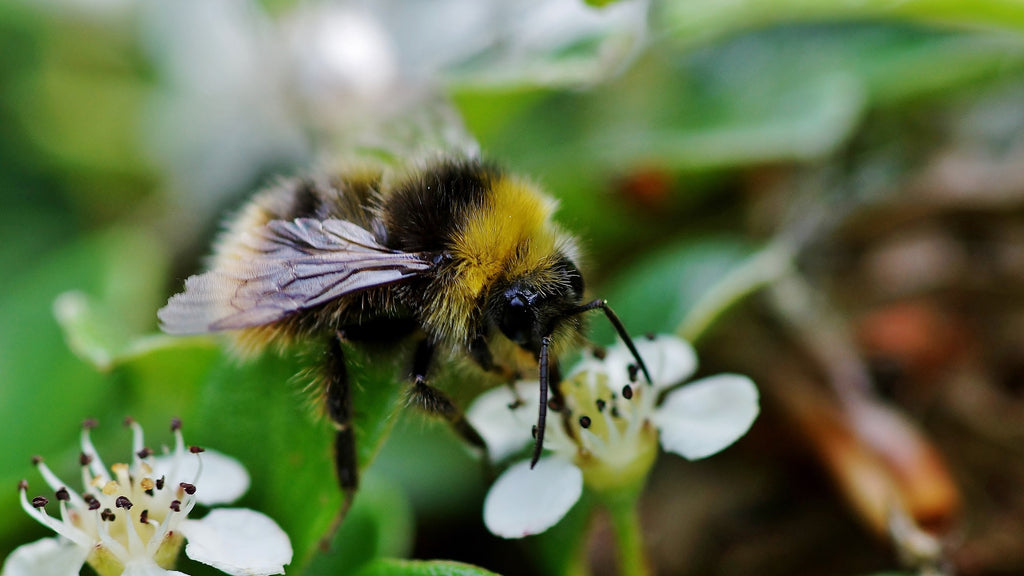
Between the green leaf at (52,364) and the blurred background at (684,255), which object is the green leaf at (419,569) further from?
the green leaf at (52,364)

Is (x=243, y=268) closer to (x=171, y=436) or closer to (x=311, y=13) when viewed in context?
(x=171, y=436)

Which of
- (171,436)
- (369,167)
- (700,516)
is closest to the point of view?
(369,167)

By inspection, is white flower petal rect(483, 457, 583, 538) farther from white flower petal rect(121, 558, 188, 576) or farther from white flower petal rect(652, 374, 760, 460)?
white flower petal rect(121, 558, 188, 576)

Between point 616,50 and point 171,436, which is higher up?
point 616,50

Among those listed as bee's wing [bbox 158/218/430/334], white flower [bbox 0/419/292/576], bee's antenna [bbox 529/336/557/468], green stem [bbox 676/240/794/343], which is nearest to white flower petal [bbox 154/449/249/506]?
white flower [bbox 0/419/292/576]

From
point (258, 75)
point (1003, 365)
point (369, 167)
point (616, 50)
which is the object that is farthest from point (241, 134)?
point (1003, 365)

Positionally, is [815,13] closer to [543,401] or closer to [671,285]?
[671,285]

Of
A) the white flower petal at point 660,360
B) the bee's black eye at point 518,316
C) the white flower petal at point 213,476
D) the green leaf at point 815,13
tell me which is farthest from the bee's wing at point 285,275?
the green leaf at point 815,13
